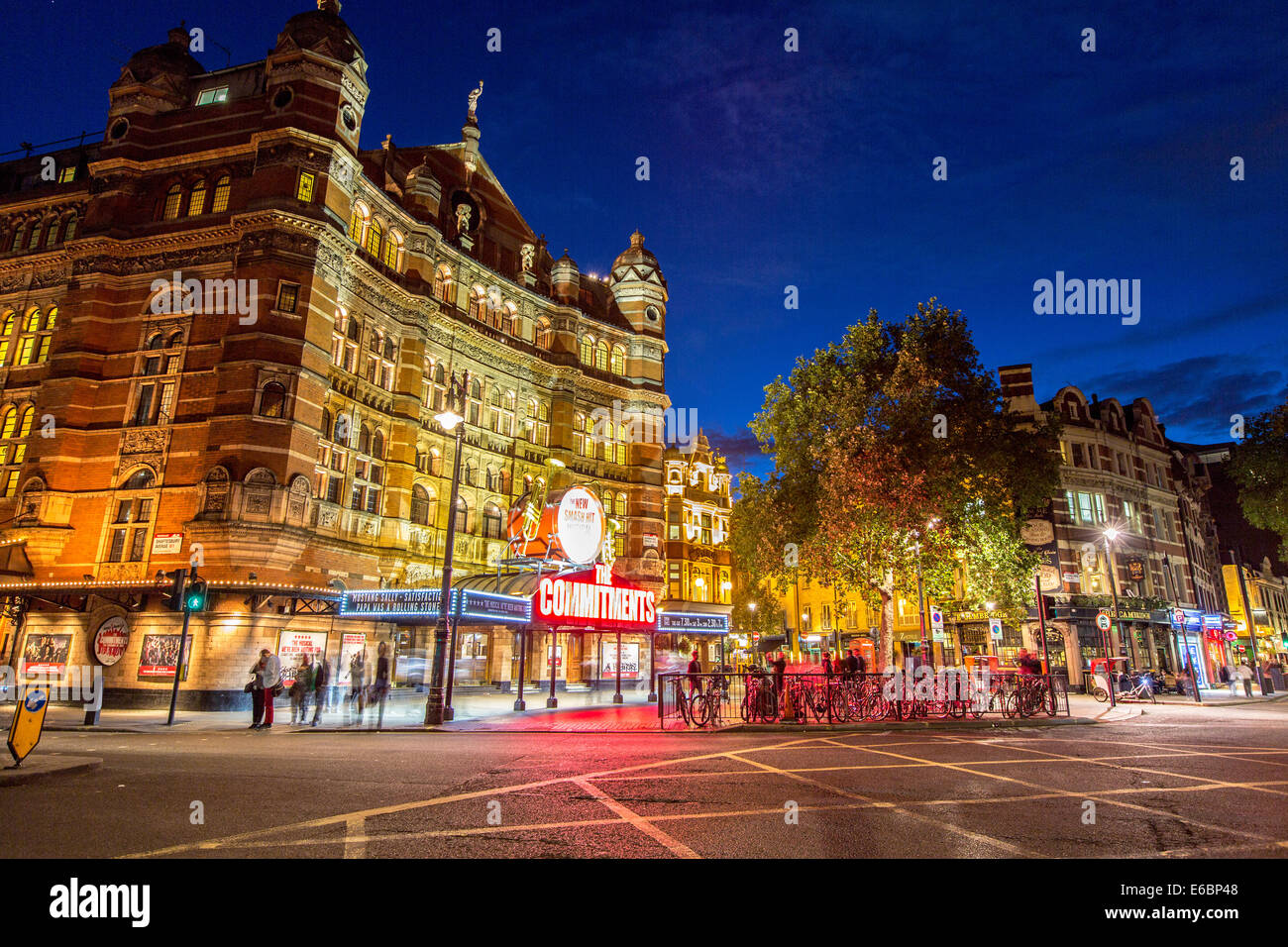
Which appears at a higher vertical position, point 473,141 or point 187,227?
point 473,141

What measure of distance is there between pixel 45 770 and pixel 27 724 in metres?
0.88

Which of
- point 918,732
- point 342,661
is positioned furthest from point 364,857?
point 342,661

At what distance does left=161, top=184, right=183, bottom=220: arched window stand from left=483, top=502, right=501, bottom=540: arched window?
774 inches

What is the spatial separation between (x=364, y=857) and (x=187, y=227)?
32.4 m

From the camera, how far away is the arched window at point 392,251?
33688 millimetres

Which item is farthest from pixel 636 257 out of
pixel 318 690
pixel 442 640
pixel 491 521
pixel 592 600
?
pixel 318 690

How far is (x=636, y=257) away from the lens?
49562 millimetres

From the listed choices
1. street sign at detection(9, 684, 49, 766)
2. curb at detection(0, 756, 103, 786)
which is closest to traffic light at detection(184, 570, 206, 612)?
curb at detection(0, 756, 103, 786)

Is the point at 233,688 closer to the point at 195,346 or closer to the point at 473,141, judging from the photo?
the point at 195,346

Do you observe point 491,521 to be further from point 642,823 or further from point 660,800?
point 642,823

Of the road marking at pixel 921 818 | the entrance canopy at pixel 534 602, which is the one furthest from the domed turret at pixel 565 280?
the road marking at pixel 921 818

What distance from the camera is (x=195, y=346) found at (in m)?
28.3

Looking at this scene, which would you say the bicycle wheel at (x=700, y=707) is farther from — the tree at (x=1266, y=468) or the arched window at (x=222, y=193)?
the tree at (x=1266, y=468)
